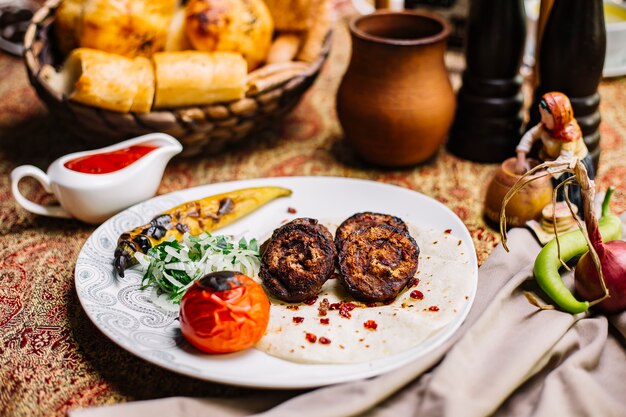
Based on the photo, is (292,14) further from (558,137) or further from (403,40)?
(558,137)

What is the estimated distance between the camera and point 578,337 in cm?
115

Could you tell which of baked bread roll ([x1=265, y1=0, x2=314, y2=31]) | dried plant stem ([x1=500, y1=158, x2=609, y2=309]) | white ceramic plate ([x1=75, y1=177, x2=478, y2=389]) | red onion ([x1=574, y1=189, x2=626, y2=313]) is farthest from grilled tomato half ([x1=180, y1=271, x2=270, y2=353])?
baked bread roll ([x1=265, y1=0, x2=314, y2=31])

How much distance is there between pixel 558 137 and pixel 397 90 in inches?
17.5

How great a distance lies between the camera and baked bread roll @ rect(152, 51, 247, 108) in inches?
64.6

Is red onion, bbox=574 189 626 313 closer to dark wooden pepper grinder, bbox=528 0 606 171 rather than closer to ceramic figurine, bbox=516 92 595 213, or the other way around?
ceramic figurine, bbox=516 92 595 213

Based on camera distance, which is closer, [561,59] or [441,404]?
[441,404]

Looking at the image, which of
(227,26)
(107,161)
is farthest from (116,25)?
(107,161)

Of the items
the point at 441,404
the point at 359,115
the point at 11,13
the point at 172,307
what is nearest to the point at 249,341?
the point at 172,307

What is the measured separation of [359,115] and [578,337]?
84cm

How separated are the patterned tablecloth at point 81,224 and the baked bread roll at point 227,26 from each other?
32 centimetres

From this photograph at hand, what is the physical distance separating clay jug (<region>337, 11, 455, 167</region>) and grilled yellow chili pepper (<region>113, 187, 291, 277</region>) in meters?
0.33

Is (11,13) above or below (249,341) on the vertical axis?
above

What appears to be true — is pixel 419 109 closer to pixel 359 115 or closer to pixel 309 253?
pixel 359 115

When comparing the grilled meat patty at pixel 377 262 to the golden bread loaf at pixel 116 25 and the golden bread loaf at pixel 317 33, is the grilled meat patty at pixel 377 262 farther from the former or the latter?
the golden bread loaf at pixel 116 25
